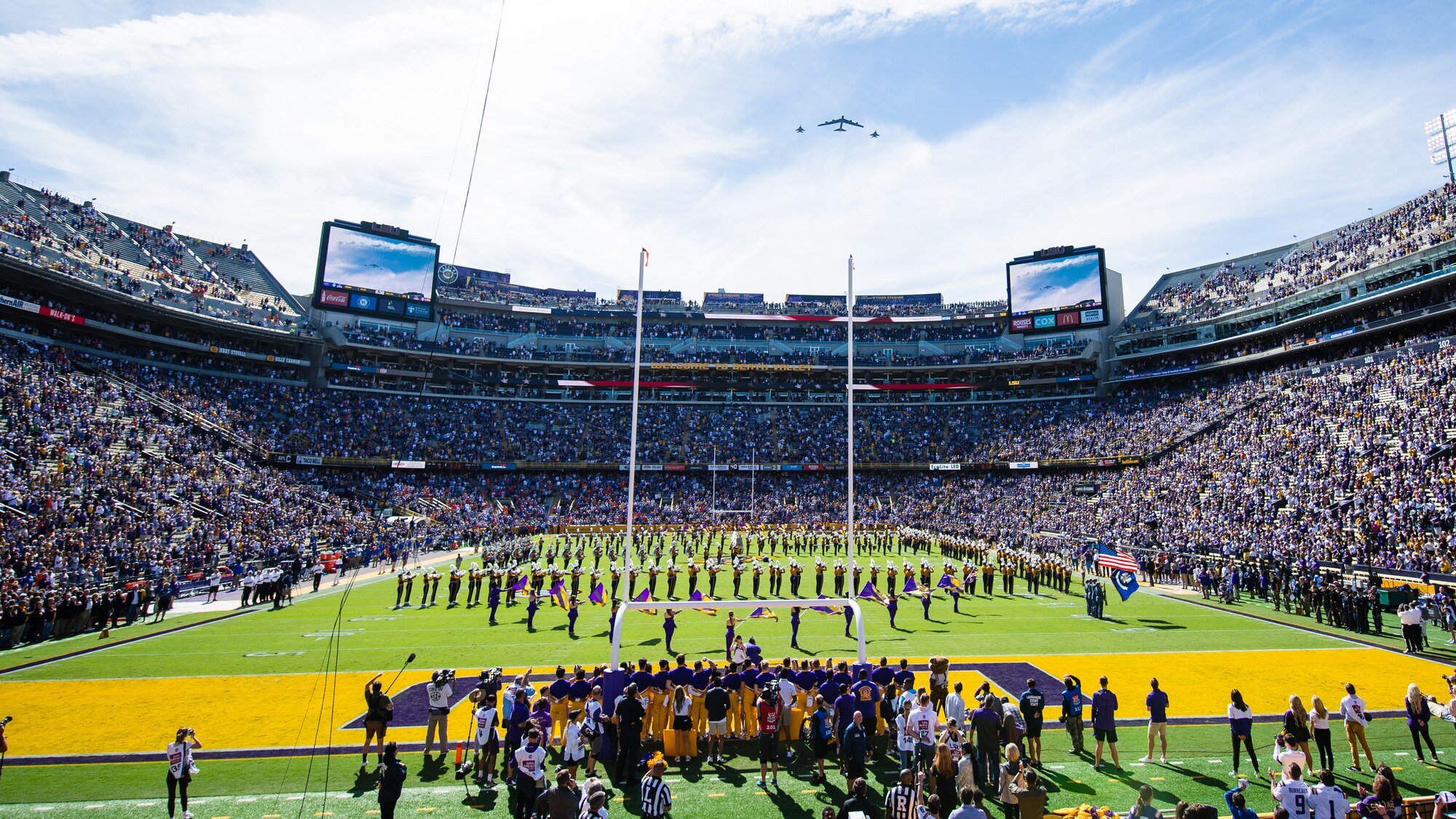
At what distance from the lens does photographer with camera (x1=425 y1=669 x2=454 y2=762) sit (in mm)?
10039

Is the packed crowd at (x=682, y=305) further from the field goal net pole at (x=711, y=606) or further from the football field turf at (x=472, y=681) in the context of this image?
the field goal net pole at (x=711, y=606)

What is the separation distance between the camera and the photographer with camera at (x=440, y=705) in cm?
1004

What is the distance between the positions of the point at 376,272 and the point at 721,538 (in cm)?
3607

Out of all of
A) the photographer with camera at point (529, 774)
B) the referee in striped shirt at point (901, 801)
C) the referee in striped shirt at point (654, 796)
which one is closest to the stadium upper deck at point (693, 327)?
the photographer with camera at point (529, 774)

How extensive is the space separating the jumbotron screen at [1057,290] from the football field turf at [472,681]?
40.1 m

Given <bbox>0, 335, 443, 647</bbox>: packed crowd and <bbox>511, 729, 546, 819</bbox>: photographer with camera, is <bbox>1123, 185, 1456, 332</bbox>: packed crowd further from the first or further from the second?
<bbox>0, 335, 443, 647</bbox>: packed crowd

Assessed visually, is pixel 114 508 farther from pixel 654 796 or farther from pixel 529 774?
pixel 654 796

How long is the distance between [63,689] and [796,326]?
63.5 meters

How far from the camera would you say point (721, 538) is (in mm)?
41781

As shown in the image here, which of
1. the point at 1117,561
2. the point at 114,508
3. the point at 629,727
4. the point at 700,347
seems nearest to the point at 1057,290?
the point at 700,347

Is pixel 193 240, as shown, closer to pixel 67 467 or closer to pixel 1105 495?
pixel 67 467

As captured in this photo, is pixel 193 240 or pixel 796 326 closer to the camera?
pixel 193 240

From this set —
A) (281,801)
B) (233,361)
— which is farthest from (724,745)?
(233,361)

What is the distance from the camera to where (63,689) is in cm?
1370
